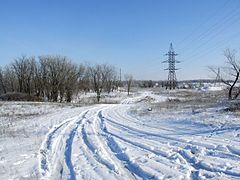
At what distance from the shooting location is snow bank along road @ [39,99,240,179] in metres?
6.90

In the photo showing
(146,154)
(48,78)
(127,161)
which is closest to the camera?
(127,161)

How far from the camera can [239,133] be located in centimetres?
1114

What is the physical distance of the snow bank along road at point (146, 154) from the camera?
6.90 m

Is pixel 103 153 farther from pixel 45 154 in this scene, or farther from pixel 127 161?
pixel 45 154

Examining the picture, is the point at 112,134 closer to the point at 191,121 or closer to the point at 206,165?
the point at 191,121

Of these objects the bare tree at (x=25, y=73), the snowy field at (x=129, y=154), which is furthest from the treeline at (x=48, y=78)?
the snowy field at (x=129, y=154)

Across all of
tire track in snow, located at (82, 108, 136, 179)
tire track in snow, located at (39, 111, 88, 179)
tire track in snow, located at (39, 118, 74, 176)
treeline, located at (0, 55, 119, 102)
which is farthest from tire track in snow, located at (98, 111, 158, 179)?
treeline, located at (0, 55, 119, 102)

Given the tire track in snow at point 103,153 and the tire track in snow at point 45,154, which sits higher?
the tire track in snow at point 103,153

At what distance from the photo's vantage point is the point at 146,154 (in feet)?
29.2

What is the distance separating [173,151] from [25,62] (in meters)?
69.8

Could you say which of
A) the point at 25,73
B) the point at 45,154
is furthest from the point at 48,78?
the point at 45,154

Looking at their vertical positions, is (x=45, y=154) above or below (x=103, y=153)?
below

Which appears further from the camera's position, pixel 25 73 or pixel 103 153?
pixel 25 73

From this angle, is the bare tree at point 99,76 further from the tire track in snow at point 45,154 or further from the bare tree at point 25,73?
the tire track in snow at point 45,154
